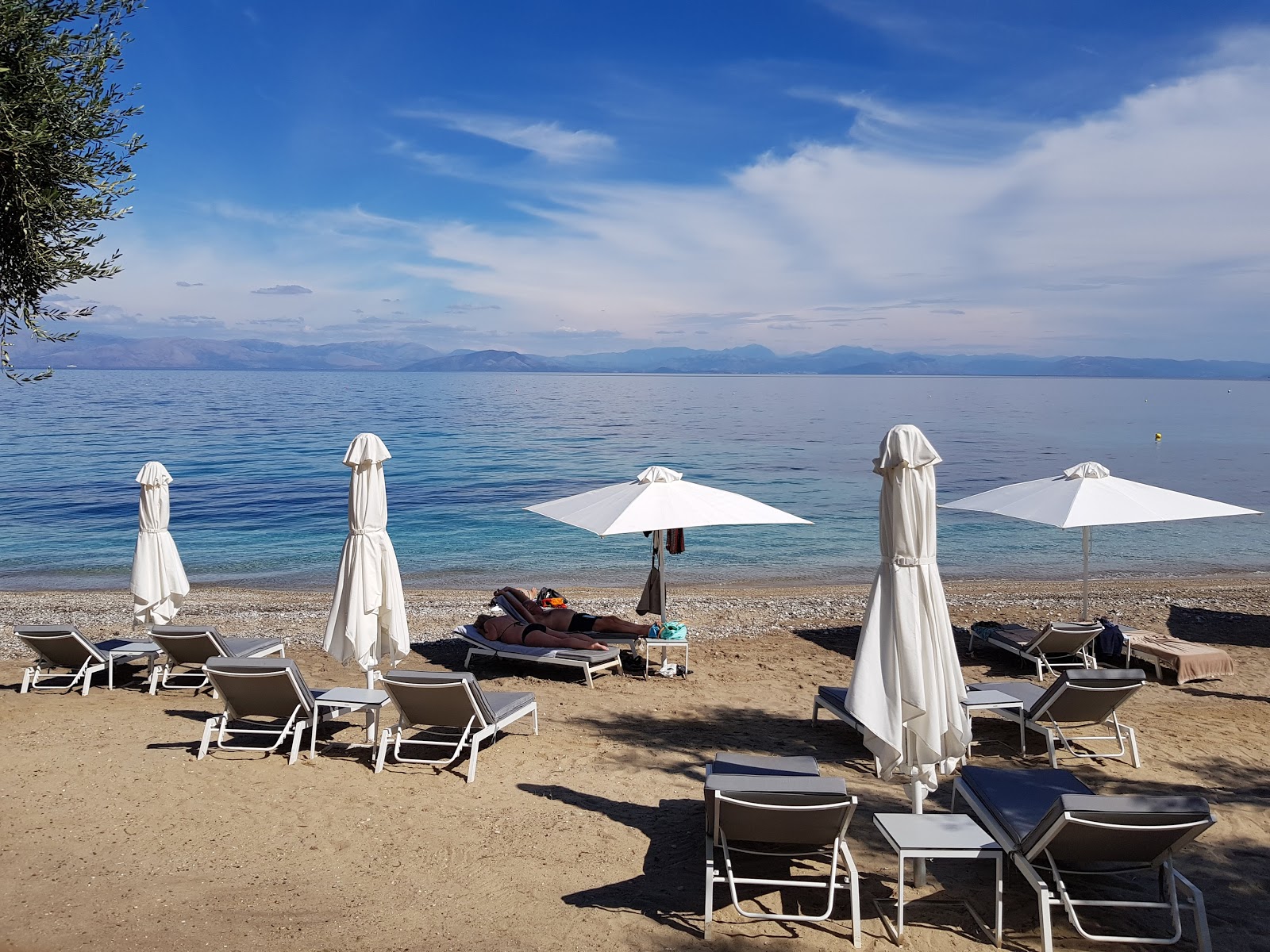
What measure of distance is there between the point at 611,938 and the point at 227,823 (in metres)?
2.72

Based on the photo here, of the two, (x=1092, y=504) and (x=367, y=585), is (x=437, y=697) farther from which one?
(x=1092, y=504)

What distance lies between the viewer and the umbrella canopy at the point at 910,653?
489cm

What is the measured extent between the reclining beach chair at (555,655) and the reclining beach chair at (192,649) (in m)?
2.12

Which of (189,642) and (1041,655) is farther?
(1041,655)

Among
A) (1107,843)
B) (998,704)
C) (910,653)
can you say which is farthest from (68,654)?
(1107,843)

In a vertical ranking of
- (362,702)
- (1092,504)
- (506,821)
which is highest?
(1092,504)

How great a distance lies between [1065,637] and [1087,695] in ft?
9.15

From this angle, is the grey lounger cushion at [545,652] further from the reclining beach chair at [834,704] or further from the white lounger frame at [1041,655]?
the white lounger frame at [1041,655]

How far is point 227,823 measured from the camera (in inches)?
215

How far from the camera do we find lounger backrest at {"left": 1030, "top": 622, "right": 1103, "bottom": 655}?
9.30 meters

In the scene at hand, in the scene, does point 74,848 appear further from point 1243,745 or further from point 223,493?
point 223,493

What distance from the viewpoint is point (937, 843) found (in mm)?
4332

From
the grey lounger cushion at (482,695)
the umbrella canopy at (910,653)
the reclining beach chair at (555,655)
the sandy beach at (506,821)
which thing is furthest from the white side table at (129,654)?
the umbrella canopy at (910,653)

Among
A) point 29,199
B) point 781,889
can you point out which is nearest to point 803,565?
point 781,889
